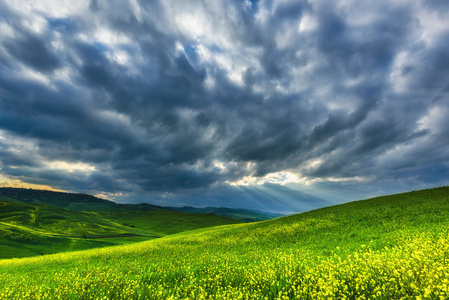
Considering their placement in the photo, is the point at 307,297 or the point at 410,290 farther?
the point at 307,297

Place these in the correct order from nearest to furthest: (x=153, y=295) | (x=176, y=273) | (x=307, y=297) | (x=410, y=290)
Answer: (x=410, y=290)
(x=307, y=297)
(x=153, y=295)
(x=176, y=273)

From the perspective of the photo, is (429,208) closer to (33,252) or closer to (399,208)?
(399,208)

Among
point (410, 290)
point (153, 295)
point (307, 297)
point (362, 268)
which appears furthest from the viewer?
point (153, 295)

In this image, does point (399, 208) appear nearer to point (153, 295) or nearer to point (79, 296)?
point (153, 295)

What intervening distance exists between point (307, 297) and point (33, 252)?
7006cm

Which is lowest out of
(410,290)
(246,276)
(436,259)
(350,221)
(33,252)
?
(33,252)

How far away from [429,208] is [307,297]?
32909mm

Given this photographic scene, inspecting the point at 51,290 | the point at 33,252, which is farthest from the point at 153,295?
the point at 33,252

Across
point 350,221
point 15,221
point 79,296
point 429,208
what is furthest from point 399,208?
point 15,221

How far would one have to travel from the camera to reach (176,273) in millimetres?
12539

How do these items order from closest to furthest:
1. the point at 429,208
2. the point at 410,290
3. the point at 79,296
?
1. the point at 410,290
2. the point at 79,296
3. the point at 429,208

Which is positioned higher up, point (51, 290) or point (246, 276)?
point (246, 276)

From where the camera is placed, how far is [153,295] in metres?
8.07

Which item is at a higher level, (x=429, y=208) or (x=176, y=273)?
(x=429, y=208)
